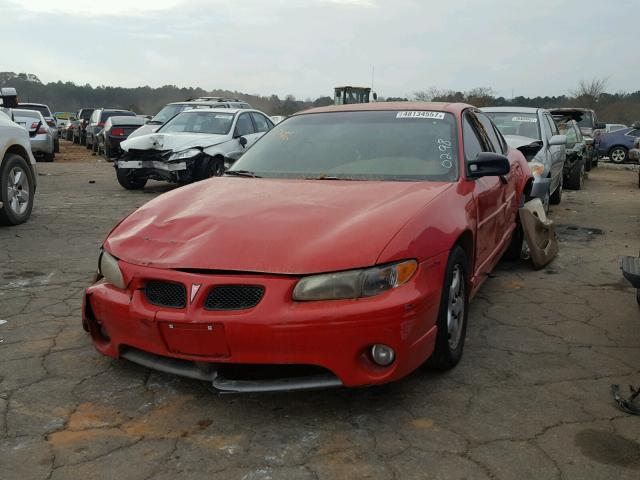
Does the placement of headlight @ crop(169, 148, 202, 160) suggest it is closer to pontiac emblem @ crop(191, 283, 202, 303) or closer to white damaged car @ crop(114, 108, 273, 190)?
white damaged car @ crop(114, 108, 273, 190)

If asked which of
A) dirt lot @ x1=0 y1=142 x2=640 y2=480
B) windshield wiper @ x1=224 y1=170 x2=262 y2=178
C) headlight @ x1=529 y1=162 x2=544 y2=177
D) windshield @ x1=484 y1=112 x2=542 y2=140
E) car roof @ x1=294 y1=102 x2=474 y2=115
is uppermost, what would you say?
car roof @ x1=294 y1=102 x2=474 y2=115

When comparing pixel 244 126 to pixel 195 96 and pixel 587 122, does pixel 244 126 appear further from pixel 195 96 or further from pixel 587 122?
pixel 195 96

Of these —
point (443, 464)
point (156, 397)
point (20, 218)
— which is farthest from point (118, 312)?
point (20, 218)

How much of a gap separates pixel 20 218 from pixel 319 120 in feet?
16.0

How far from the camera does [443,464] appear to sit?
2.43 metres

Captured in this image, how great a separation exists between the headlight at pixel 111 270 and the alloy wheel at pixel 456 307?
1662 mm

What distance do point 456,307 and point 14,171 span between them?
610cm

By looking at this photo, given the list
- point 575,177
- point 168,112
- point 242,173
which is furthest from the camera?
point 168,112

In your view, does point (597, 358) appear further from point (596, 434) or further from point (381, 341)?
point (381, 341)

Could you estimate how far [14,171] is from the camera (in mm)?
7348

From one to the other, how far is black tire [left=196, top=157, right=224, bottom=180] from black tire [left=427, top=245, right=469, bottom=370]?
24.5 feet

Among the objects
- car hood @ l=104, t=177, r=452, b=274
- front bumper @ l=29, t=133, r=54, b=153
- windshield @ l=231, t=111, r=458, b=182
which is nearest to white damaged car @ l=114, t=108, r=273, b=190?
windshield @ l=231, t=111, r=458, b=182

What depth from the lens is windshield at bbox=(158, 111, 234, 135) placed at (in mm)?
11008

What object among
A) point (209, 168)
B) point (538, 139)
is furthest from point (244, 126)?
point (538, 139)
